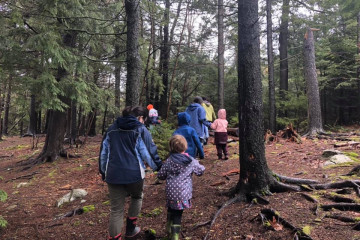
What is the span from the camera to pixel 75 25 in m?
9.53

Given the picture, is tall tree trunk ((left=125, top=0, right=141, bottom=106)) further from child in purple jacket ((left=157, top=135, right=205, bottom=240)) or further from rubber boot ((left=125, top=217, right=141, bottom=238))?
rubber boot ((left=125, top=217, right=141, bottom=238))

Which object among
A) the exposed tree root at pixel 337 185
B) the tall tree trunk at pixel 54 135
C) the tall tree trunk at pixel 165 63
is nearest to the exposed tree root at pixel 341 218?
the exposed tree root at pixel 337 185

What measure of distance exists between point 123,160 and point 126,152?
12 cm

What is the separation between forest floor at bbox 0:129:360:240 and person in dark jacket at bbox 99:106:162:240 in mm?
851

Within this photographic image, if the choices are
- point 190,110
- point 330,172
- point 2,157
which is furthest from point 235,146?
point 2,157

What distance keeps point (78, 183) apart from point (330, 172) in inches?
289

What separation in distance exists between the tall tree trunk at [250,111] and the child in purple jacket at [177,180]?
3.59 ft

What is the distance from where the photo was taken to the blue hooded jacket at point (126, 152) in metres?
3.65

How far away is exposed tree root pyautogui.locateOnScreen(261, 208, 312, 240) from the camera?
3047mm

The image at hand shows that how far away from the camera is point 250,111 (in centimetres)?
437

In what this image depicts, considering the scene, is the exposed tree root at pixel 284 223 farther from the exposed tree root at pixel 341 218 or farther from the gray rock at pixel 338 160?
the gray rock at pixel 338 160

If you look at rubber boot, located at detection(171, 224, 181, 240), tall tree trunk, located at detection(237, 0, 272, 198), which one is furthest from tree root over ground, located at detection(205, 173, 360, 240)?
rubber boot, located at detection(171, 224, 181, 240)

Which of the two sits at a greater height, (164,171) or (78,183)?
(164,171)

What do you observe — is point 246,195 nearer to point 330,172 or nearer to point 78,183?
point 330,172
